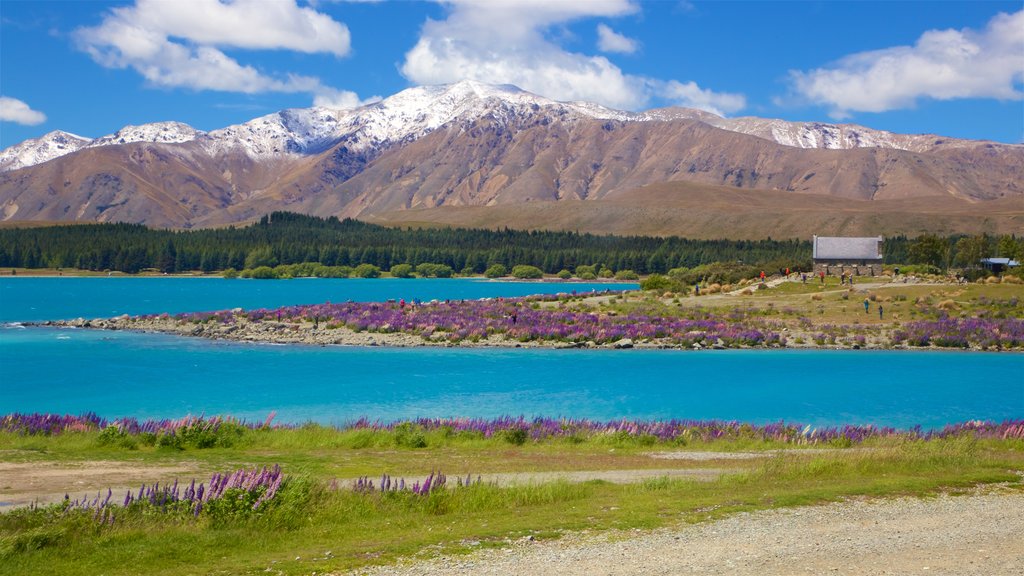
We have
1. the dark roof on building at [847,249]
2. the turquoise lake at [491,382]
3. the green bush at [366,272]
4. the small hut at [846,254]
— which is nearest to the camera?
the turquoise lake at [491,382]

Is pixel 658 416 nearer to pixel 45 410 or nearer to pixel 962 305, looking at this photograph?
pixel 45 410

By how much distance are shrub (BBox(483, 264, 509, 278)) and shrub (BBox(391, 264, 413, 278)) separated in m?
15.8

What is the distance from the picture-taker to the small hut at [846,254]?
95062mm

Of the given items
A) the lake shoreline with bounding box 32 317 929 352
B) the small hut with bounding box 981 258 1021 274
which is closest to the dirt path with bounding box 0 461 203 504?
the lake shoreline with bounding box 32 317 929 352

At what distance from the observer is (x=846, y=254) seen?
315 feet

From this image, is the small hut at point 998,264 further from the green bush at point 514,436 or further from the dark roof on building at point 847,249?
the green bush at point 514,436

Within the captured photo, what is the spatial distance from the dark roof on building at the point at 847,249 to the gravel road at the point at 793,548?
8699 cm

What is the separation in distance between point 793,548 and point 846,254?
91133mm

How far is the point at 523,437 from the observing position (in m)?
22.6

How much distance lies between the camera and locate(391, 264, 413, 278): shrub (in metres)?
186

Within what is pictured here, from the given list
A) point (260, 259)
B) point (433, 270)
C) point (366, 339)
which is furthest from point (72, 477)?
point (260, 259)

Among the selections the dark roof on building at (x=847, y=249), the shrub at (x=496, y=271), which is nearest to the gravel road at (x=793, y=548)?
the dark roof on building at (x=847, y=249)

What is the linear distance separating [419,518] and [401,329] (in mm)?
→ 46937

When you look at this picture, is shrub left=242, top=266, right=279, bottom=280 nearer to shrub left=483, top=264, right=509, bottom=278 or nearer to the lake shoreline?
shrub left=483, top=264, right=509, bottom=278
